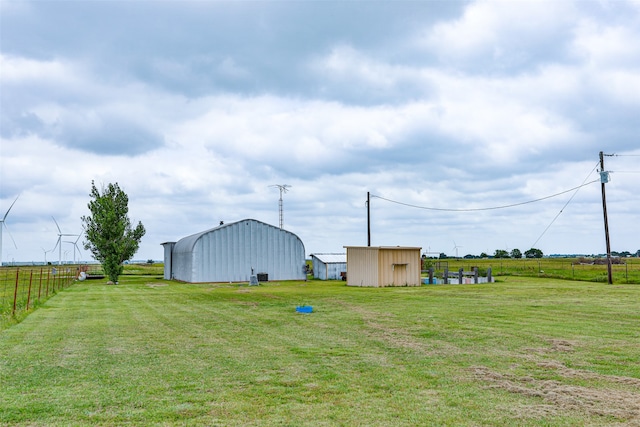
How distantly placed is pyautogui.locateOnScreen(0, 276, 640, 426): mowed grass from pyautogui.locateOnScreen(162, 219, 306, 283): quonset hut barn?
2750 cm

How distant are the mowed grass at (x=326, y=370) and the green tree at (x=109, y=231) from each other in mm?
30342

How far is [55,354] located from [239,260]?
35527mm

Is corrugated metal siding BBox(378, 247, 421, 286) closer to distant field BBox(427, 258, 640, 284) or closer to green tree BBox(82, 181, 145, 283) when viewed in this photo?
distant field BBox(427, 258, 640, 284)

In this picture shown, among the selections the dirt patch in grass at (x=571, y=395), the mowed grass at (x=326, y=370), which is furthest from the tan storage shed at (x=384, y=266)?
the dirt patch in grass at (x=571, y=395)

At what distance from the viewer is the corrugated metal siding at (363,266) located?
118 feet

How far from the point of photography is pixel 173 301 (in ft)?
79.4

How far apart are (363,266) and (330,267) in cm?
1162

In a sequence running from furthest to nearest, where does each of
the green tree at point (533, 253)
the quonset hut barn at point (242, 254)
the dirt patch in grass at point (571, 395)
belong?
the green tree at point (533, 253), the quonset hut barn at point (242, 254), the dirt patch in grass at point (571, 395)

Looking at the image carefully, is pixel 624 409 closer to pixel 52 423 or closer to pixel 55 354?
pixel 52 423

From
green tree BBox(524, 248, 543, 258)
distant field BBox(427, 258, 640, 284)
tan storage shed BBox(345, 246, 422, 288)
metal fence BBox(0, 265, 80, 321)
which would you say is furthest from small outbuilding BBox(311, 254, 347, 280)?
green tree BBox(524, 248, 543, 258)

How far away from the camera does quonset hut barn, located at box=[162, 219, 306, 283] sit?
147 ft

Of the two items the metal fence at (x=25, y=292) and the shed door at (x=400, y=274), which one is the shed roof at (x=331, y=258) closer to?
the shed door at (x=400, y=274)

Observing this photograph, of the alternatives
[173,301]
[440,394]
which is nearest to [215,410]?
[440,394]

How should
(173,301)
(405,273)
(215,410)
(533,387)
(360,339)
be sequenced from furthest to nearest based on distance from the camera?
(405,273) → (173,301) → (360,339) → (533,387) → (215,410)
